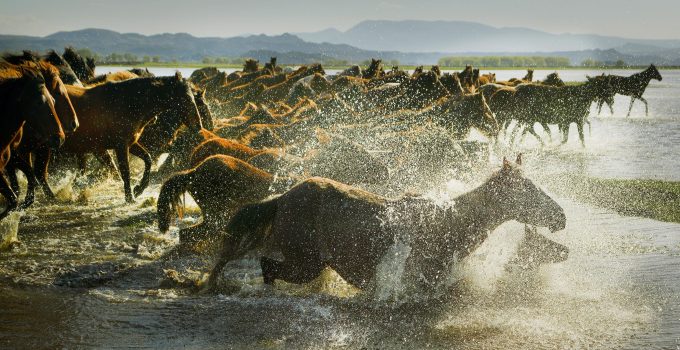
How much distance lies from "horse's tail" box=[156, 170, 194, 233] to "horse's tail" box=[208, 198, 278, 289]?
146 centimetres

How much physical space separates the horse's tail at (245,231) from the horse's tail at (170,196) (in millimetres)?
1461

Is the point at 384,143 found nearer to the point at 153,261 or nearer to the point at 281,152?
the point at 281,152

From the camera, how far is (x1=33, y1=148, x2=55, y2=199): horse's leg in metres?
10.7

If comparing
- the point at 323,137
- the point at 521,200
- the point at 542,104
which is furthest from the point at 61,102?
the point at 542,104

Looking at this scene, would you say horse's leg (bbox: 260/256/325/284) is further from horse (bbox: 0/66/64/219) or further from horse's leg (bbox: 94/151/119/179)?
horse's leg (bbox: 94/151/119/179)

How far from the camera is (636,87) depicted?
84.0ft

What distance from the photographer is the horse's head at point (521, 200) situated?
596 centimetres

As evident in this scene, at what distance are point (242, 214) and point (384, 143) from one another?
3.62 meters

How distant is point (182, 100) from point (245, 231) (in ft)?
19.2

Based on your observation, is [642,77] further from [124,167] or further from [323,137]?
[124,167]

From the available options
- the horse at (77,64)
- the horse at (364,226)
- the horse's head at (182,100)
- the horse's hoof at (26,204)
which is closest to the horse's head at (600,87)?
the horse's head at (182,100)

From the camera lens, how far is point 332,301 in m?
5.87

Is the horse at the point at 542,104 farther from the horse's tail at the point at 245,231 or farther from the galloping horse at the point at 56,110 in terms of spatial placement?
the horse's tail at the point at 245,231

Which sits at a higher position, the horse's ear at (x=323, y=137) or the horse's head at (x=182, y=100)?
the horse's head at (x=182, y=100)
